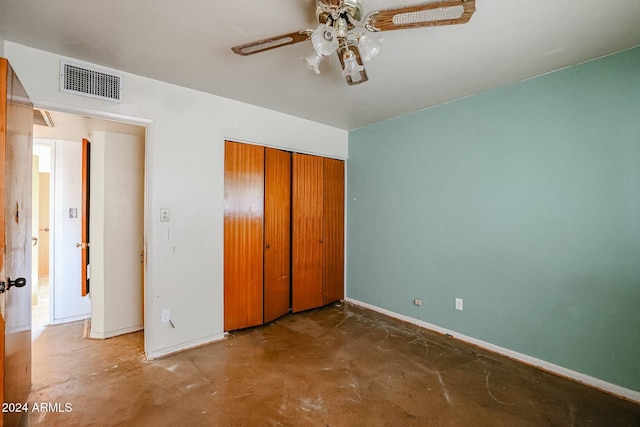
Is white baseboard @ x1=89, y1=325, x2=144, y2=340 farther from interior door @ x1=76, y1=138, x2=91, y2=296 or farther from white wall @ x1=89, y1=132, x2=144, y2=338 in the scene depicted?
interior door @ x1=76, y1=138, x2=91, y2=296

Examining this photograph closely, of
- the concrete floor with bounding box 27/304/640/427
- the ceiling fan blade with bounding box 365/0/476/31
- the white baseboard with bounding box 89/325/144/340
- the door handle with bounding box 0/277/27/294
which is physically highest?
the ceiling fan blade with bounding box 365/0/476/31

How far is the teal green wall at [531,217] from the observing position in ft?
6.70

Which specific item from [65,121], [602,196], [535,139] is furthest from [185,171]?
[602,196]

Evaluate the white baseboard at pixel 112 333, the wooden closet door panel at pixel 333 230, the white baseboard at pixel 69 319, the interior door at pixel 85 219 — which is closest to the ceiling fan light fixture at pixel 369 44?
the wooden closet door panel at pixel 333 230

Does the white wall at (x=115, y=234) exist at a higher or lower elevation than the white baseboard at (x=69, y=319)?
higher

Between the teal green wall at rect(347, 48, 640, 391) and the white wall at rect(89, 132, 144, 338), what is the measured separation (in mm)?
2965

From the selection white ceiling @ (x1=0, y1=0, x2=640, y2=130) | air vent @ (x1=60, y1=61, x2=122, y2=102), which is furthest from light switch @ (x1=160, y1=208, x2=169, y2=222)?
white ceiling @ (x1=0, y1=0, x2=640, y2=130)

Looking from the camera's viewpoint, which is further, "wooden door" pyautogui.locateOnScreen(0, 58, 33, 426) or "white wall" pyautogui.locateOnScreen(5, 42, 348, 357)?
"white wall" pyautogui.locateOnScreen(5, 42, 348, 357)

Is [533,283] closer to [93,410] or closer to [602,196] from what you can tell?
[602,196]

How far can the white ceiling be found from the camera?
64.0 inches

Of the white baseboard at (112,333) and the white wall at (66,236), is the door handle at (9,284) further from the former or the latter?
the white wall at (66,236)

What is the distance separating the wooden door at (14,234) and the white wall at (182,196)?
2.18 feet

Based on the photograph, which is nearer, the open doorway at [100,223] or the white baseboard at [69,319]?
the open doorway at [100,223]

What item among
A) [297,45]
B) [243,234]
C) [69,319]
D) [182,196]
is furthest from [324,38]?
[69,319]
